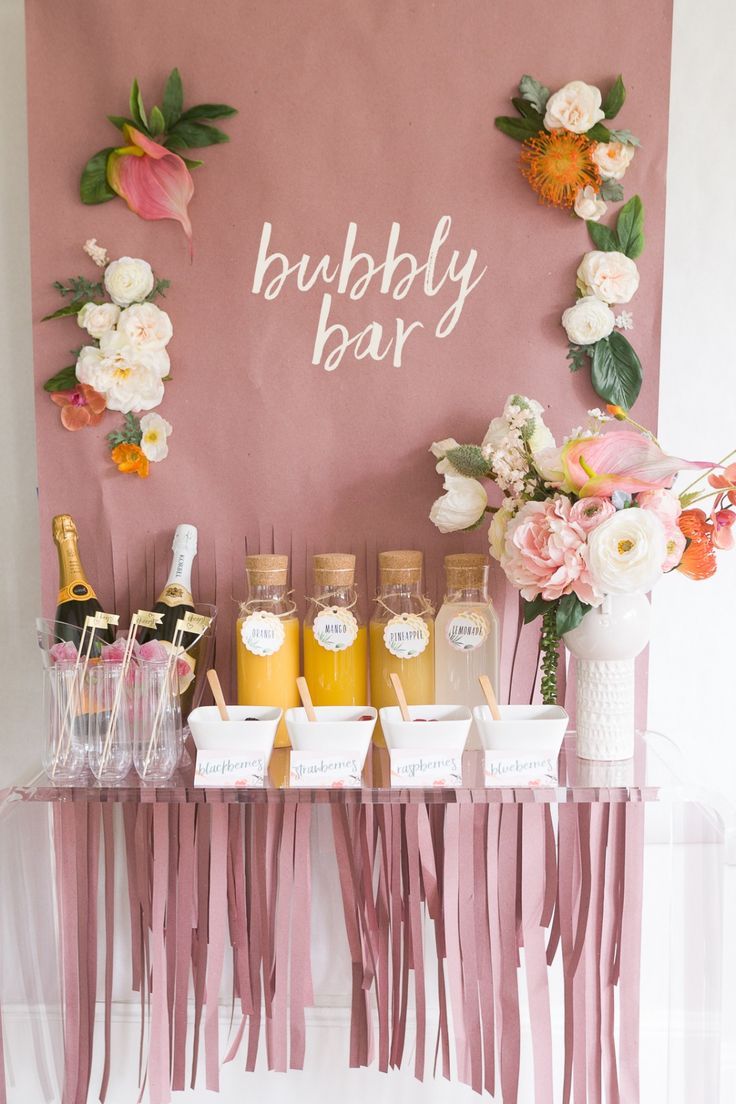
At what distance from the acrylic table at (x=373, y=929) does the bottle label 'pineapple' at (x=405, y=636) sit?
0.53 ft

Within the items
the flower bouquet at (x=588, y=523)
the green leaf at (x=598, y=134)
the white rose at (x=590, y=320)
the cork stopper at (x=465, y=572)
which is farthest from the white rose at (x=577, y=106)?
the cork stopper at (x=465, y=572)

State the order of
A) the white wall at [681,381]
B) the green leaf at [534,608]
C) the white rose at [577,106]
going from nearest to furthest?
1. the green leaf at [534,608]
2. the white rose at [577,106]
3. the white wall at [681,381]

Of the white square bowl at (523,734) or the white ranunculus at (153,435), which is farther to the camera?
the white ranunculus at (153,435)

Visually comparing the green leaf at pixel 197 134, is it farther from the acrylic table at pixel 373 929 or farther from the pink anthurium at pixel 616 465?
the acrylic table at pixel 373 929

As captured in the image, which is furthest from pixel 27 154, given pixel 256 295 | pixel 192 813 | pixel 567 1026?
pixel 567 1026

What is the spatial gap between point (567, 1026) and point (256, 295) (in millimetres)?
1246

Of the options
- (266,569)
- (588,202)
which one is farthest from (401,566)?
(588,202)

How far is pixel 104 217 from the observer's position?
4.62 ft

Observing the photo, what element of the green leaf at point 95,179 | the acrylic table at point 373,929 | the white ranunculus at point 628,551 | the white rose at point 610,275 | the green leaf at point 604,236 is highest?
the green leaf at point 95,179

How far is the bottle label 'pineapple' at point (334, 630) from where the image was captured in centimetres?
130

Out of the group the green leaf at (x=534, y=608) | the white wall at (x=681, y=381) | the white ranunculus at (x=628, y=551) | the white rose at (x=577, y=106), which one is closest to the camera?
the white ranunculus at (x=628, y=551)

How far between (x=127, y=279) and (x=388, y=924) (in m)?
1.13

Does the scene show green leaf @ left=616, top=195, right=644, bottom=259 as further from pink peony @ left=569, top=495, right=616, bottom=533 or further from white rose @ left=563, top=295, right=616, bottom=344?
pink peony @ left=569, top=495, right=616, bottom=533

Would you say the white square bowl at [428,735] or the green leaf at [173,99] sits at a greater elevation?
the green leaf at [173,99]
